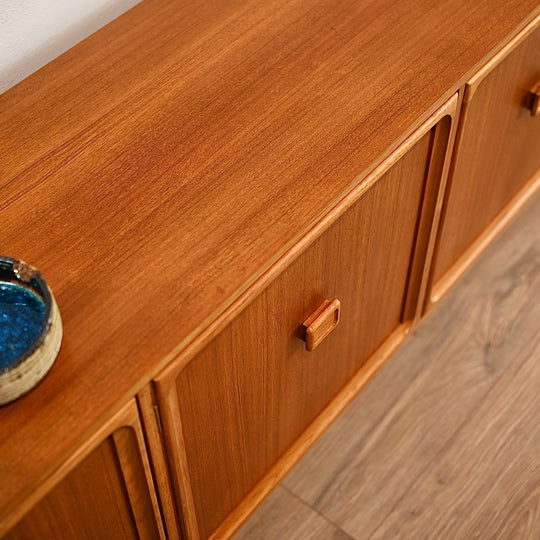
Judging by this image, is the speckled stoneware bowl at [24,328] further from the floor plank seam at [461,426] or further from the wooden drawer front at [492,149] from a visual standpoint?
the floor plank seam at [461,426]

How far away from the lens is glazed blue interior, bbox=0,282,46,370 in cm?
58

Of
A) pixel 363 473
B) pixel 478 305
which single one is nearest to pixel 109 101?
pixel 363 473

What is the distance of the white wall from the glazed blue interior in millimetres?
349

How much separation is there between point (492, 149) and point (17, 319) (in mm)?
687

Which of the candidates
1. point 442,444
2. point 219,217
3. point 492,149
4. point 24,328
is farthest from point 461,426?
point 24,328

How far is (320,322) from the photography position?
32.0 inches

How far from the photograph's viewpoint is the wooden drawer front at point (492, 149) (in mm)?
918

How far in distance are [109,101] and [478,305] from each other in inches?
29.1

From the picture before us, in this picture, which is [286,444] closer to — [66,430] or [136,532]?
[136,532]

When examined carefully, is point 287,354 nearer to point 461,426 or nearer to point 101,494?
point 101,494

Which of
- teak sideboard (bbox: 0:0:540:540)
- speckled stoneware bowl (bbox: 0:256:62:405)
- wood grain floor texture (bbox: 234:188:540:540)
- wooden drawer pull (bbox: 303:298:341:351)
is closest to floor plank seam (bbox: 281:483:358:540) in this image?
wood grain floor texture (bbox: 234:188:540:540)

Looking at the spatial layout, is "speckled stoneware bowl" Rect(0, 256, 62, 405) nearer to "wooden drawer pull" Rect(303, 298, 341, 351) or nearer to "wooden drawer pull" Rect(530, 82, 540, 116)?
"wooden drawer pull" Rect(303, 298, 341, 351)

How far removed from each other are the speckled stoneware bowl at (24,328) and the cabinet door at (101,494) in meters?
0.07

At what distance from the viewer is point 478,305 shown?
50.2 inches
